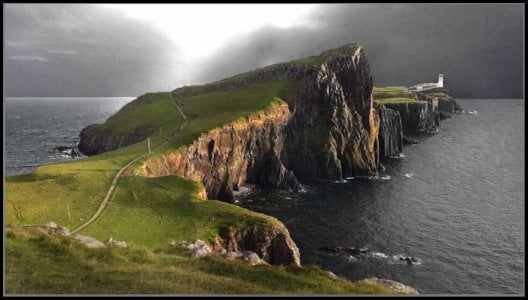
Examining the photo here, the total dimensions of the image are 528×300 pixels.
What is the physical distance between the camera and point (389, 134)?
166 metres

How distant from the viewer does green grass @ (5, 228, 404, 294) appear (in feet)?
79.4

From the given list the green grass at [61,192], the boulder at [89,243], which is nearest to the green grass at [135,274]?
the boulder at [89,243]

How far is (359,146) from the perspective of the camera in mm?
133375

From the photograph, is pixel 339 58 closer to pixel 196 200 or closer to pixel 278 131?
pixel 278 131

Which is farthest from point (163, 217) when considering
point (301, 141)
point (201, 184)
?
point (301, 141)

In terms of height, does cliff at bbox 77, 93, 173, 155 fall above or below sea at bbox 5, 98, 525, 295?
above

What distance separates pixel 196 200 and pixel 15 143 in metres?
152

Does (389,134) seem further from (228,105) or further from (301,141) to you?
(228,105)

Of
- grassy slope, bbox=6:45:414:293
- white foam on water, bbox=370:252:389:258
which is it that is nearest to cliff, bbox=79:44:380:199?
grassy slope, bbox=6:45:414:293

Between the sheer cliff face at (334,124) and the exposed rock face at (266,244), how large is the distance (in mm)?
75276

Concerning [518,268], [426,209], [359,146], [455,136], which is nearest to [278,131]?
[359,146]

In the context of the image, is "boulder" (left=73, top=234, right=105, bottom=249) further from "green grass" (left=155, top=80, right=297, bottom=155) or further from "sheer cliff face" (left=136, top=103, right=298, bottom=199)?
"green grass" (left=155, top=80, right=297, bottom=155)

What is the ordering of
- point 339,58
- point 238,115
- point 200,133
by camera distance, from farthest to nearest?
point 339,58 < point 238,115 < point 200,133

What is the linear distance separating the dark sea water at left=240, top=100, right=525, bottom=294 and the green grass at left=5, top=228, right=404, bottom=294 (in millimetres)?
33192
